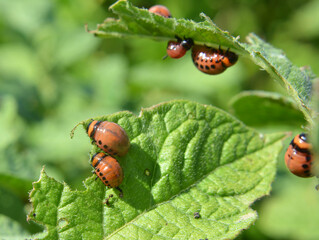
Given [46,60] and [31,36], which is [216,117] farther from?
[31,36]

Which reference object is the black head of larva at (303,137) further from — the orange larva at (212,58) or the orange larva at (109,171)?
the orange larva at (109,171)

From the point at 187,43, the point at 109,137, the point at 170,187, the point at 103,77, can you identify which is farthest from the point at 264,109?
the point at 103,77

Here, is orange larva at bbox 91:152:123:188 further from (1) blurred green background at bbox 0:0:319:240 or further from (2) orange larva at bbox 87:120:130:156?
(1) blurred green background at bbox 0:0:319:240

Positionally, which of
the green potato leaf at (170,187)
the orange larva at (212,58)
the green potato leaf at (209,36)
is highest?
the orange larva at (212,58)

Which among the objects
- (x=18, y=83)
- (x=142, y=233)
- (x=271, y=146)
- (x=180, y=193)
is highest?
(x=18, y=83)

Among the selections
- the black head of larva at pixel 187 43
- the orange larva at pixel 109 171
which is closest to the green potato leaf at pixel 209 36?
the black head of larva at pixel 187 43

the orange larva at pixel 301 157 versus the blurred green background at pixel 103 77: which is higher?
the blurred green background at pixel 103 77

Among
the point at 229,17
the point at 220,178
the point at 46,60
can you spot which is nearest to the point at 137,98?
the point at 46,60
